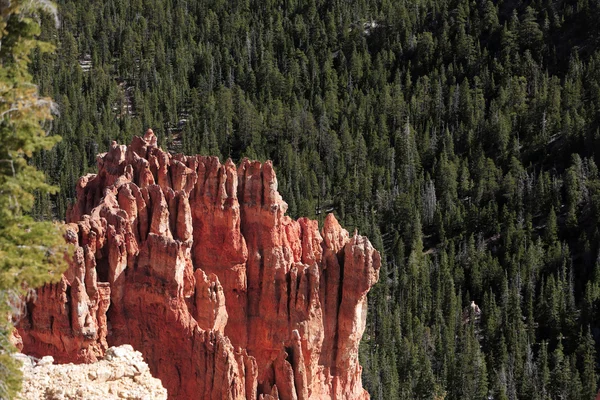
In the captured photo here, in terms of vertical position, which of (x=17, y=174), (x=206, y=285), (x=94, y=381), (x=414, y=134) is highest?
(x=414, y=134)

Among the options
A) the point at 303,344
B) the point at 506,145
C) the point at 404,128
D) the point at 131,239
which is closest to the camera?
the point at 131,239

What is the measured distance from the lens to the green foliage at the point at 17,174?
21.8 meters

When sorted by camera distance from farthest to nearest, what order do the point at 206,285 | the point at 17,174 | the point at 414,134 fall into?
the point at 414,134 < the point at 206,285 < the point at 17,174

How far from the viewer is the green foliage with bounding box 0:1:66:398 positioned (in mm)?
21797

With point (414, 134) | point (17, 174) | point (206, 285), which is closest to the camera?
point (17, 174)

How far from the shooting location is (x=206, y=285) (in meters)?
44.4

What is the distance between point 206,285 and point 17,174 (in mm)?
22819

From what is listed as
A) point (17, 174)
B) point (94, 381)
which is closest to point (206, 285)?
point (94, 381)

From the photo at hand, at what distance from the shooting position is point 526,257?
10931 cm

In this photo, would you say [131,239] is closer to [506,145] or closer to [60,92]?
[506,145]

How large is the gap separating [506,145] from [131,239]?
98.3 meters

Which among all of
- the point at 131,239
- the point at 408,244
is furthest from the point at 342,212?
the point at 131,239

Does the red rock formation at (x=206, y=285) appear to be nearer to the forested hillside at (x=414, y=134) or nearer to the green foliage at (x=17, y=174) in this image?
the green foliage at (x=17, y=174)

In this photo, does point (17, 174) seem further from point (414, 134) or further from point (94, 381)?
point (414, 134)
